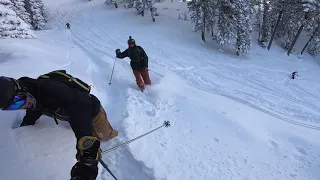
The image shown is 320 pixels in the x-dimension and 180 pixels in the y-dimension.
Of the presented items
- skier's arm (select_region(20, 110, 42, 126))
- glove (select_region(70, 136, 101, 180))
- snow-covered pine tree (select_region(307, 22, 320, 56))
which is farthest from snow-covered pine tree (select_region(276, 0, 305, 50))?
glove (select_region(70, 136, 101, 180))

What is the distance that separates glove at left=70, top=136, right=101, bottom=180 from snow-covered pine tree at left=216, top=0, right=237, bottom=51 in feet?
78.8

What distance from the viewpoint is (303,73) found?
69.5 ft

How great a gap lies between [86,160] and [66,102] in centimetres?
72

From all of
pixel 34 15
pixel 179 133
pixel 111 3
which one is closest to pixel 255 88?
pixel 179 133

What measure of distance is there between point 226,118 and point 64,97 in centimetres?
539

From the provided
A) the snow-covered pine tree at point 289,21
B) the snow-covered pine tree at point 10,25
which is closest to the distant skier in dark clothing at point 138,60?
the snow-covered pine tree at point 10,25

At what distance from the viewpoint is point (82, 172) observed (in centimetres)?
258

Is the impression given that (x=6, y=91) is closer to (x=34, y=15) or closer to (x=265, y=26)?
(x=265, y=26)

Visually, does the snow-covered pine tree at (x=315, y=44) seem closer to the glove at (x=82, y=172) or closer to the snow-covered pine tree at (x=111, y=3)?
the snow-covered pine tree at (x=111, y=3)

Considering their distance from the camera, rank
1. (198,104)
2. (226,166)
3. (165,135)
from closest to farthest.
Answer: (226,166) < (165,135) < (198,104)

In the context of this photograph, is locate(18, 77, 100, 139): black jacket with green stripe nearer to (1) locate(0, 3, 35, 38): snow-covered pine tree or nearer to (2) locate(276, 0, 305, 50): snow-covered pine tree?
(1) locate(0, 3, 35, 38): snow-covered pine tree

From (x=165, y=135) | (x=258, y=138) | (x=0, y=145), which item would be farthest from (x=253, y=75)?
(x=0, y=145)

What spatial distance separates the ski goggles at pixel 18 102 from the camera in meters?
2.62

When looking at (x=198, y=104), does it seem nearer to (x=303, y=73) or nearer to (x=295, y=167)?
(x=295, y=167)
